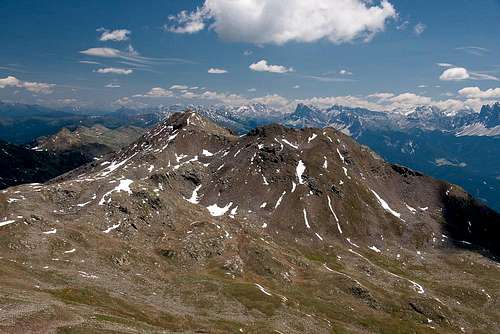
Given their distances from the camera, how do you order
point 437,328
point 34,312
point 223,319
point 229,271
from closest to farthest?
point 34,312, point 223,319, point 437,328, point 229,271

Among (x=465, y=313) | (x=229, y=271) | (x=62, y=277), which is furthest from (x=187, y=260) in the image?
(x=465, y=313)

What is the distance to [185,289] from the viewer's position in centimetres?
14562

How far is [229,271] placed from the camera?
565 ft

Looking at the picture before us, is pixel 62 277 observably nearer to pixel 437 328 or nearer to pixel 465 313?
pixel 437 328

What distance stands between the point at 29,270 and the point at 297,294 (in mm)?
96639

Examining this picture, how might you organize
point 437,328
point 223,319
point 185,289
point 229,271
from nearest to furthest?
point 223,319 → point 185,289 → point 437,328 → point 229,271

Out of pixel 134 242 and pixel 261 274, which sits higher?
pixel 134 242

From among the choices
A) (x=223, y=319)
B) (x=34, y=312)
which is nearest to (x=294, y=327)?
(x=223, y=319)

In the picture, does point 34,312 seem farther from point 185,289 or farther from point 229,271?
point 229,271

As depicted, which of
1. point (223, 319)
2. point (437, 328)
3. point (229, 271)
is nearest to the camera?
point (223, 319)

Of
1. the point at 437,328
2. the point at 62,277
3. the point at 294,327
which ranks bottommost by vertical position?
the point at 437,328

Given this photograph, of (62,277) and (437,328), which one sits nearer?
(62,277)

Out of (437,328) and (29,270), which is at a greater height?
(29,270)

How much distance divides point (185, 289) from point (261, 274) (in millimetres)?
44857
